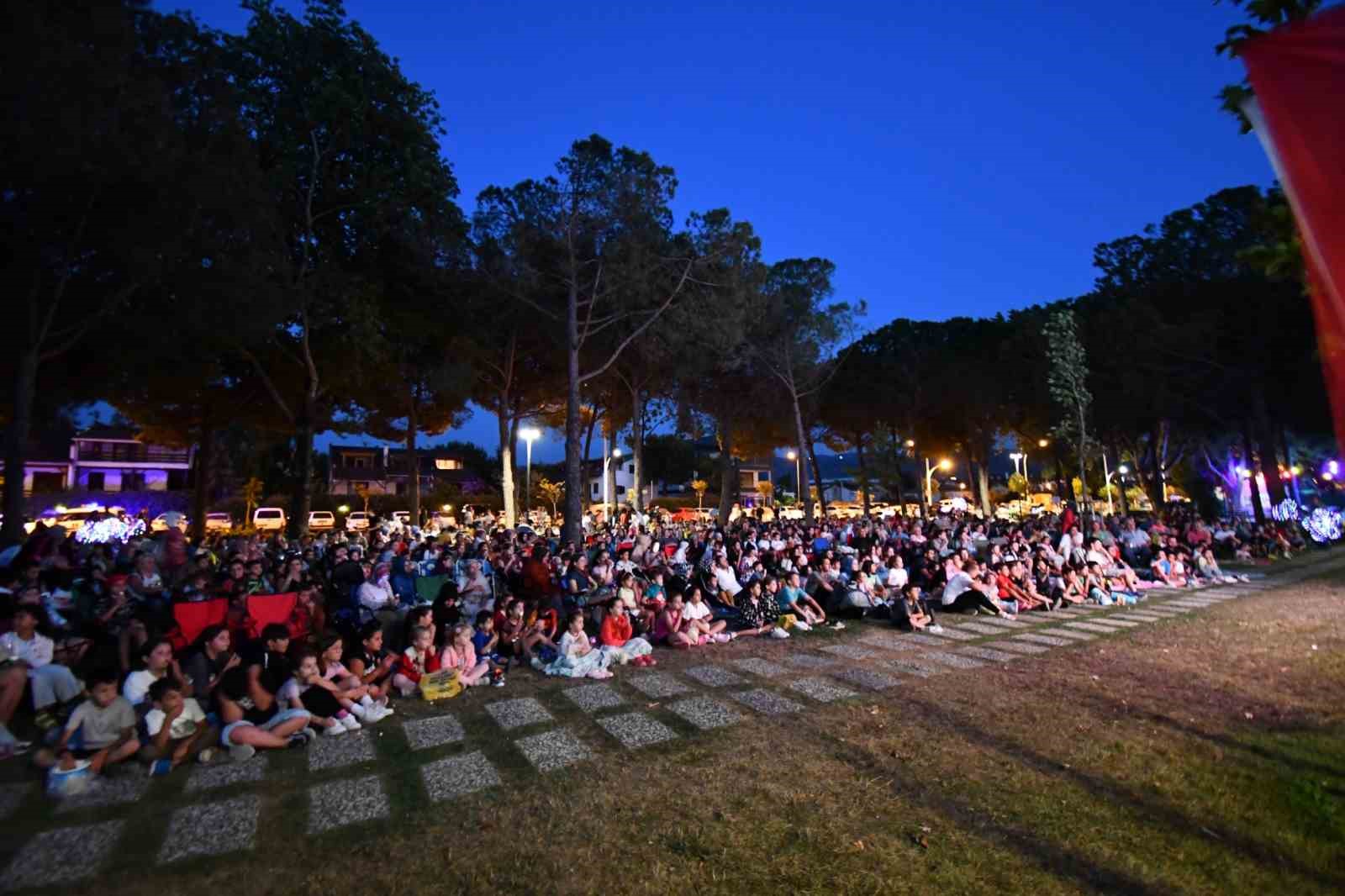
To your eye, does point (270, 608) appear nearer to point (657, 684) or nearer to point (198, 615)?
point (198, 615)

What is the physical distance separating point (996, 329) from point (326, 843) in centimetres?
3488

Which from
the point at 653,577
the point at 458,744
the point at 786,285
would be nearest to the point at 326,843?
the point at 458,744

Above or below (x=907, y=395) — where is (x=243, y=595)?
below

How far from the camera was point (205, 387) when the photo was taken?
57.9 feet

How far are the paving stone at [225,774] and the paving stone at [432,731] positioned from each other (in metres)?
0.89

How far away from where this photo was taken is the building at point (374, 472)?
4769 centimetres

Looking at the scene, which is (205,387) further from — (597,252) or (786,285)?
(786,285)

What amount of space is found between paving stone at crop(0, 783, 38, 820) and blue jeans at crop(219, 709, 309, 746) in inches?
35.8

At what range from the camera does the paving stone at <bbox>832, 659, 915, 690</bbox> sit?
5.47 meters

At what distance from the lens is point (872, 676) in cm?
577

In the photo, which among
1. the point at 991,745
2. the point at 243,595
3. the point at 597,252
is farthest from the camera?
the point at 597,252

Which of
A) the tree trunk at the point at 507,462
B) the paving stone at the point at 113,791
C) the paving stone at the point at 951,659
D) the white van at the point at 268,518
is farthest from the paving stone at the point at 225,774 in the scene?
the white van at the point at 268,518

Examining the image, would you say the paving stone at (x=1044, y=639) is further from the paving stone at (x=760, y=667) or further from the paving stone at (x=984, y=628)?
the paving stone at (x=760, y=667)

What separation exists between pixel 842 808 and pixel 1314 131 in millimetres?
3276
